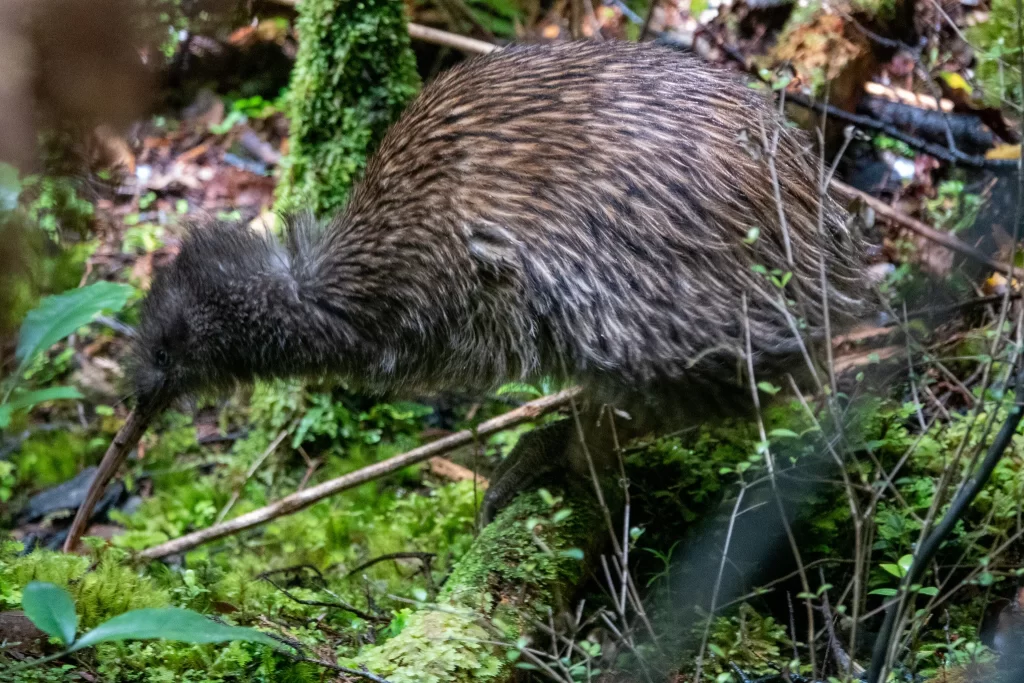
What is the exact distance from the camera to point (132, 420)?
365 cm

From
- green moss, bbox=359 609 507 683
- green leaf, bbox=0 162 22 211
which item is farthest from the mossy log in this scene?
green leaf, bbox=0 162 22 211

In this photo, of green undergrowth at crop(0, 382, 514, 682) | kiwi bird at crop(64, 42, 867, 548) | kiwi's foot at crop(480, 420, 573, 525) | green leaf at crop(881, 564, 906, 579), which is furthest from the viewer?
kiwi's foot at crop(480, 420, 573, 525)

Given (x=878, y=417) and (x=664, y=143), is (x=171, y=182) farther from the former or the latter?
(x=878, y=417)

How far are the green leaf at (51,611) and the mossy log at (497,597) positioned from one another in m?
0.83

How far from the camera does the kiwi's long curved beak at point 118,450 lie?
3584 millimetres

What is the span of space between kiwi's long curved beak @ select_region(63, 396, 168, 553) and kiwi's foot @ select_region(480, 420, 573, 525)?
1.31m

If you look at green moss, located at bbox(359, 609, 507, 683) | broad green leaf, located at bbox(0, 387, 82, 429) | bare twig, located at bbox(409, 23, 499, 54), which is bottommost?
green moss, located at bbox(359, 609, 507, 683)

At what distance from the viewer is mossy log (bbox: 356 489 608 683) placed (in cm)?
232

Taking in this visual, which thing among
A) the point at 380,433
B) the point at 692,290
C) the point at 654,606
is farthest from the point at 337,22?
the point at 654,606

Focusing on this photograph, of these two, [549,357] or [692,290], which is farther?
[549,357]

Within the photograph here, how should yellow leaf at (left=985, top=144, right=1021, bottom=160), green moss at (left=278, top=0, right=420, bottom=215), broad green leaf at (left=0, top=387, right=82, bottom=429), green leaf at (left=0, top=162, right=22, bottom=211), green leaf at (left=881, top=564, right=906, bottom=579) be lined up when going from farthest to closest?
green moss at (left=278, top=0, right=420, bottom=215) → yellow leaf at (left=985, top=144, right=1021, bottom=160) → green leaf at (left=881, top=564, right=906, bottom=579) → broad green leaf at (left=0, top=387, right=82, bottom=429) → green leaf at (left=0, top=162, right=22, bottom=211)

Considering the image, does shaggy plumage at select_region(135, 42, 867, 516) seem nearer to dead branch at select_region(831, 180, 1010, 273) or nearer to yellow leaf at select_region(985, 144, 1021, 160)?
dead branch at select_region(831, 180, 1010, 273)

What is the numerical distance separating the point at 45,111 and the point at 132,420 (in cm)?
273

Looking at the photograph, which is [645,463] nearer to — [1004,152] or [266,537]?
[266,537]
